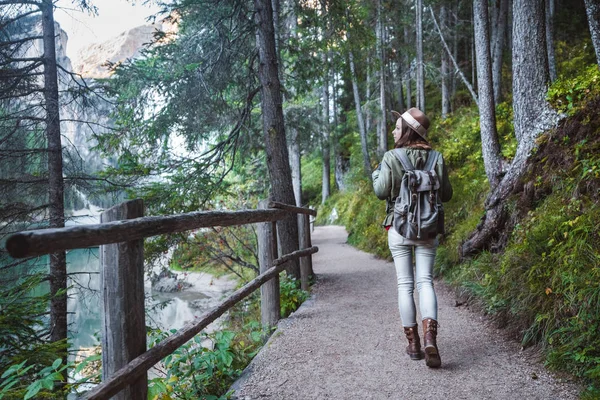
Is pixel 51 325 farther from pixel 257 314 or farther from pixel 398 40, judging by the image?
pixel 398 40

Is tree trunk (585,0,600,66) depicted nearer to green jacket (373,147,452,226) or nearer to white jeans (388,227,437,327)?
green jacket (373,147,452,226)

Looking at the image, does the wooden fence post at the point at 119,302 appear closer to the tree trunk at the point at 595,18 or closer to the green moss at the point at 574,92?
the green moss at the point at 574,92

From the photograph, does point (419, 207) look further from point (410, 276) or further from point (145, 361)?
point (145, 361)

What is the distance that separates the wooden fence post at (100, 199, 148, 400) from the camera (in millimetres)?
2166

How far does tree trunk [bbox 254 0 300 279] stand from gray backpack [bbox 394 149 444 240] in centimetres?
356

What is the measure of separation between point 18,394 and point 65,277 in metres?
4.65

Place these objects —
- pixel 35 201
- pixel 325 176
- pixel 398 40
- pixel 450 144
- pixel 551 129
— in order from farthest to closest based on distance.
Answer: pixel 325 176 → pixel 398 40 → pixel 450 144 → pixel 35 201 → pixel 551 129

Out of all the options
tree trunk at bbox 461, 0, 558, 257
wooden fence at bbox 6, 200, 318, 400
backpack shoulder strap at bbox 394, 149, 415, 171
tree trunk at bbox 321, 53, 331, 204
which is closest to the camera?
wooden fence at bbox 6, 200, 318, 400

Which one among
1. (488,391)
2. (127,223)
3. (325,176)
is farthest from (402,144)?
(325,176)

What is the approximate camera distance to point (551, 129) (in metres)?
5.34

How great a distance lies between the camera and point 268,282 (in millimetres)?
4785

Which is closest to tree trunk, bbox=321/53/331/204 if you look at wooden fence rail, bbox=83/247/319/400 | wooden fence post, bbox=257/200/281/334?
wooden fence post, bbox=257/200/281/334

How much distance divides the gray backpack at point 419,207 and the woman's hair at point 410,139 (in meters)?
0.26

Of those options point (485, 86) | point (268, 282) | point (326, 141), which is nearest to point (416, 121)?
point (268, 282)
